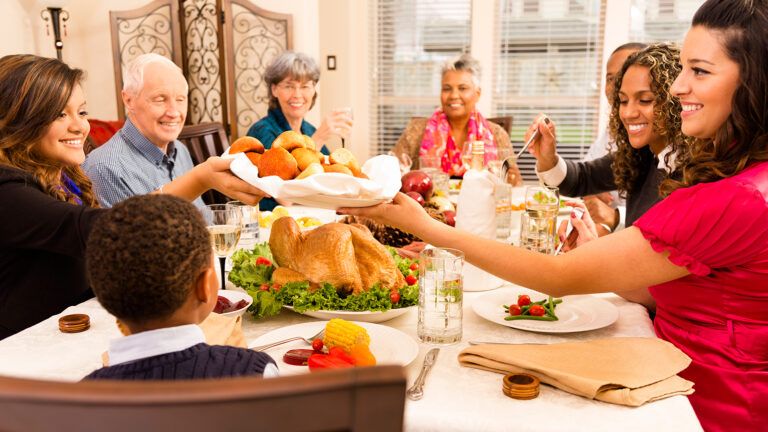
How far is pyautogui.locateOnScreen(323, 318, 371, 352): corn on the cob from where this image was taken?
122 centimetres

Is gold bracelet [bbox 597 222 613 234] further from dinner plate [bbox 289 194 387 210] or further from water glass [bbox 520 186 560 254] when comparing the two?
dinner plate [bbox 289 194 387 210]

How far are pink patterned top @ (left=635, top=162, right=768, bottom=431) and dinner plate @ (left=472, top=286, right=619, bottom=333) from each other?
19 centimetres

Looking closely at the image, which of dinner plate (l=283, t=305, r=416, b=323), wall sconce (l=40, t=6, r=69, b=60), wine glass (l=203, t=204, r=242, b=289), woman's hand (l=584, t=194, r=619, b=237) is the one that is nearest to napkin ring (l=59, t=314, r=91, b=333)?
wine glass (l=203, t=204, r=242, b=289)

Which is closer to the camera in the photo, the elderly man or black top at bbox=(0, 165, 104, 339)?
black top at bbox=(0, 165, 104, 339)

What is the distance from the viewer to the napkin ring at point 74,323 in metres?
1.40

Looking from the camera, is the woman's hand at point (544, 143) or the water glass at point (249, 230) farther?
the woman's hand at point (544, 143)

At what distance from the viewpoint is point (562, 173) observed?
2.68m

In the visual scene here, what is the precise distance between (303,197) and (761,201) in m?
0.93

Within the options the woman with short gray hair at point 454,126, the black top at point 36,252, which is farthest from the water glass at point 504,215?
the woman with short gray hair at point 454,126

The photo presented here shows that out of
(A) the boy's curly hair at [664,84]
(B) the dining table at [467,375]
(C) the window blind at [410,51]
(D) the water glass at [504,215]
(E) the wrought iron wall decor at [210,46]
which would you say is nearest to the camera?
(B) the dining table at [467,375]

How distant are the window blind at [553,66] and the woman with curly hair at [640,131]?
3096 millimetres

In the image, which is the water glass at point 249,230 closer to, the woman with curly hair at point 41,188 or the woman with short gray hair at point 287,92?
the woman with curly hair at point 41,188

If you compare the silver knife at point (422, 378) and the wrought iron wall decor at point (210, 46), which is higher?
the wrought iron wall decor at point (210, 46)

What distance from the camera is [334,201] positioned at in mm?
1510
